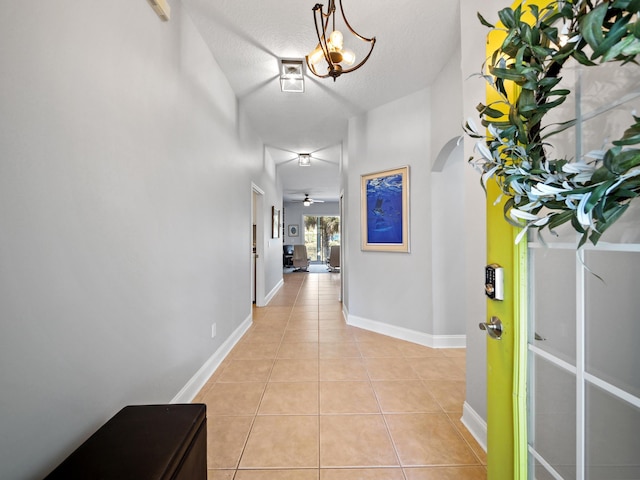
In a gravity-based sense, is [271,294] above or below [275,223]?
below

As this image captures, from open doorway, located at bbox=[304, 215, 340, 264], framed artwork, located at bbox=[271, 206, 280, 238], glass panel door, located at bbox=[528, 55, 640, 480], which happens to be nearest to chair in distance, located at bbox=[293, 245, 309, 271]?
open doorway, located at bbox=[304, 215, 340, 264]

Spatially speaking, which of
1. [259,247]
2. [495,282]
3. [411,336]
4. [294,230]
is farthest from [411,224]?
[294,230]

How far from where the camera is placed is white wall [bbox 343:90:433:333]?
3.10m

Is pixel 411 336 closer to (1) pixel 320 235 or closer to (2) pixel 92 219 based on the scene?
(2) pixel 92 219

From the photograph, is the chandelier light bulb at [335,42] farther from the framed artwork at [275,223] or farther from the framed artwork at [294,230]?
the framed artwork at [294,230]

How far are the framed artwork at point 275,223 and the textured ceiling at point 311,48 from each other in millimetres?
2055

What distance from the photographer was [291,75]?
2.67 m

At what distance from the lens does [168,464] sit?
0.85m

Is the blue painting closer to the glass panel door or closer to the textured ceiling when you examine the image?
the textured ceiling

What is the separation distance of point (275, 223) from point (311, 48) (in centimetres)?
403

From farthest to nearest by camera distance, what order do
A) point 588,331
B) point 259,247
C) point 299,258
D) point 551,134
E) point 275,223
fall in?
point 299,258 < point 275,223 < point 259,247 < point 588,331 < point 551,134

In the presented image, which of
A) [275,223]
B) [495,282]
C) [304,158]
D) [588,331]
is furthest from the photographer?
[275,223]

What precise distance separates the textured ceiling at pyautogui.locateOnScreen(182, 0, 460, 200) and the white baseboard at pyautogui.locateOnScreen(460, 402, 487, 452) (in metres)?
2.72

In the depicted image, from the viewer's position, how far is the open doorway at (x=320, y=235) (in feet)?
41.9
